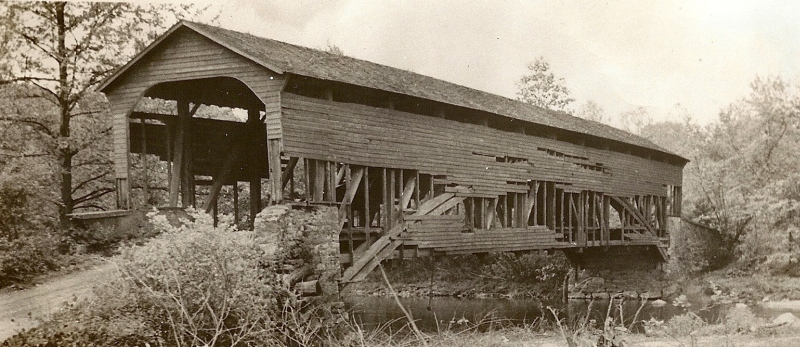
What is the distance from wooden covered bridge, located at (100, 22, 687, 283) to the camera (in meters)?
13.4

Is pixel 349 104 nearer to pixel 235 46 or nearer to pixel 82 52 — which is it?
pixel 235 46

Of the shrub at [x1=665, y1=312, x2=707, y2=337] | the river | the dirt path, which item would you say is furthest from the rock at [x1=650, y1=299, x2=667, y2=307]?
the dirt path

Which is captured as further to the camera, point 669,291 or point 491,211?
point 669,291

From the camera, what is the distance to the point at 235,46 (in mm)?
13023

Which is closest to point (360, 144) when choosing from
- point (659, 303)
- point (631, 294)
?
point (659, 303)

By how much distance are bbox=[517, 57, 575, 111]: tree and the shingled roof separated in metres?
20.5

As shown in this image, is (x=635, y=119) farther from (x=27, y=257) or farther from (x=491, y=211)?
(x=27, y=257)

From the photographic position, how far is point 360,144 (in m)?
14.5

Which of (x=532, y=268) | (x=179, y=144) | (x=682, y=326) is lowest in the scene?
(x=532, y=268)

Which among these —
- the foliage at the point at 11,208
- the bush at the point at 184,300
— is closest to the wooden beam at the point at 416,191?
the bush at the point at 184,300

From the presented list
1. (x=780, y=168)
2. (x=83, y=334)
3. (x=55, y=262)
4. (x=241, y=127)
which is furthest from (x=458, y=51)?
(x=83, y=334)

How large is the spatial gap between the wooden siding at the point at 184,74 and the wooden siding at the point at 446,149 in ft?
1.17

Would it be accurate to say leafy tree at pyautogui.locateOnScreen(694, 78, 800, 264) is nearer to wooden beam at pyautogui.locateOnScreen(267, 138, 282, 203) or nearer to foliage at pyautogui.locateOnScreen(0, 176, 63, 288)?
wooden beam at pyautogui.locateOnScreen(267, 138, 282, 203)

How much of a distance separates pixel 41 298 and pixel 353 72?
23.6 feet
